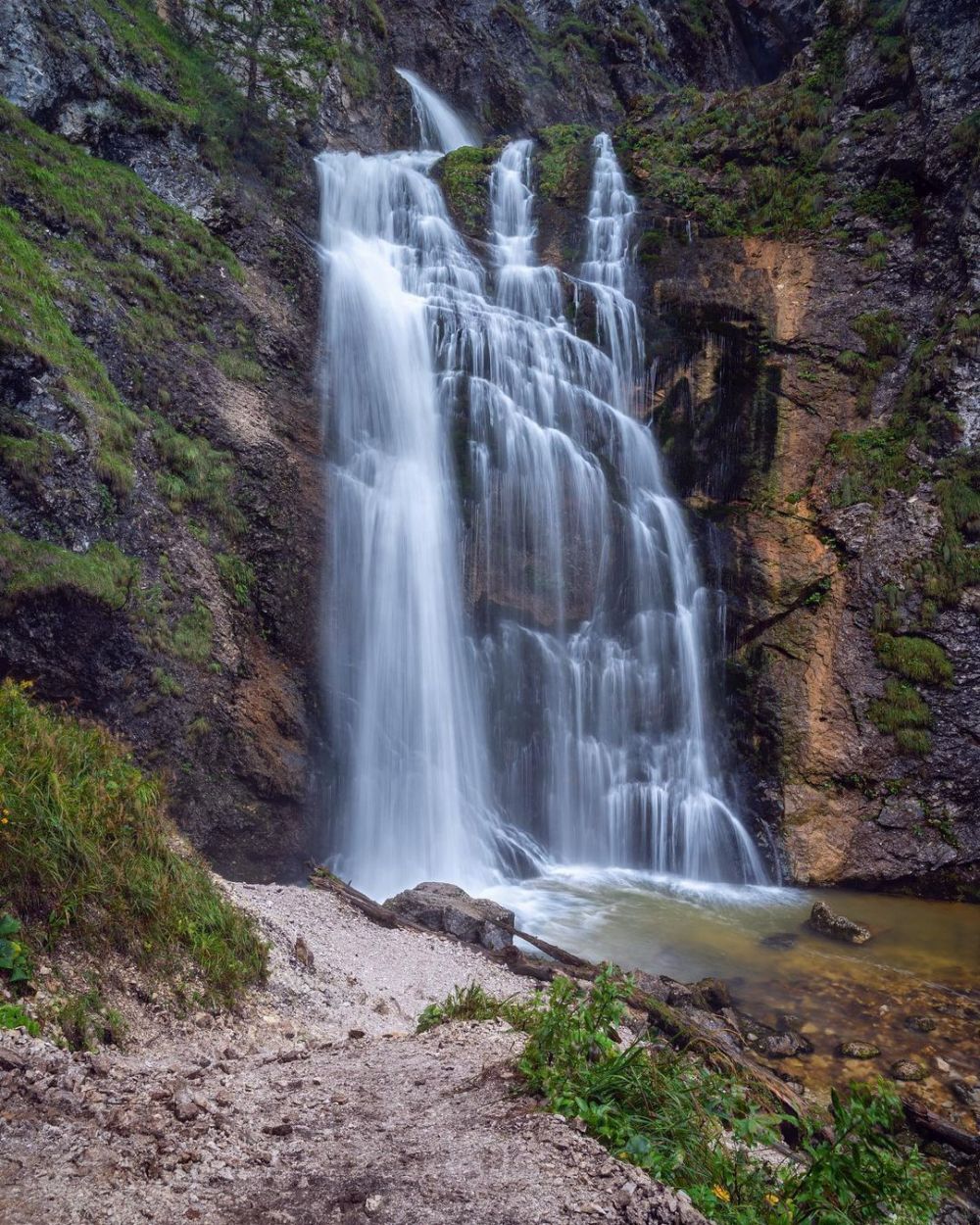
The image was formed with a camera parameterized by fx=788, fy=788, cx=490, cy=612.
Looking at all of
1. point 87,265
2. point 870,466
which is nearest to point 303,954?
point 87,265

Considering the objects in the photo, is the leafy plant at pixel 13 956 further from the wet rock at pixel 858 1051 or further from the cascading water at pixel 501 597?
the cascading water at pixel 501 597

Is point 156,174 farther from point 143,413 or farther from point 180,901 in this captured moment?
point 180,901

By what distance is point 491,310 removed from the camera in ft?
49.0

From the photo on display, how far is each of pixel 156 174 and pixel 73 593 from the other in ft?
30.0

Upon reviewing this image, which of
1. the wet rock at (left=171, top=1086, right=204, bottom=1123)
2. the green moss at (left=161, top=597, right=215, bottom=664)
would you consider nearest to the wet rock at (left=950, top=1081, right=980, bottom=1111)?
the wet rock at (left=171, top=1086, right=204, bottom=1123)

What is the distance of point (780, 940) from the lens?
30.0 feet

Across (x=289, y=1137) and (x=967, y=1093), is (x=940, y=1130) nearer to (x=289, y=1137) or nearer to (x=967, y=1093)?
(x=967, y=1093)

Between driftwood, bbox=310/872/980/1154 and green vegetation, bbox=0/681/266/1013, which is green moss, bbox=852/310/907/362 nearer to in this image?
driftwood, bbox=310/872/980/1154

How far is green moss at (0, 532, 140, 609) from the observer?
7637 mm

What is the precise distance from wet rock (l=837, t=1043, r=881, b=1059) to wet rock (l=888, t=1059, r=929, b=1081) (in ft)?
0.59

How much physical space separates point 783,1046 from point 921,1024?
1536mm

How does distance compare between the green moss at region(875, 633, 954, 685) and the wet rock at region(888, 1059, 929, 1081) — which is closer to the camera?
the wet rock at region(888, 1059, 929, 1081)

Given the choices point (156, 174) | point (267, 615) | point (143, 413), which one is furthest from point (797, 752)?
point (156, 174)

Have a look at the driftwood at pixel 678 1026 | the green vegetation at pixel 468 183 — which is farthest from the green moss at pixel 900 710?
the green vegetation at pixel 468 183
